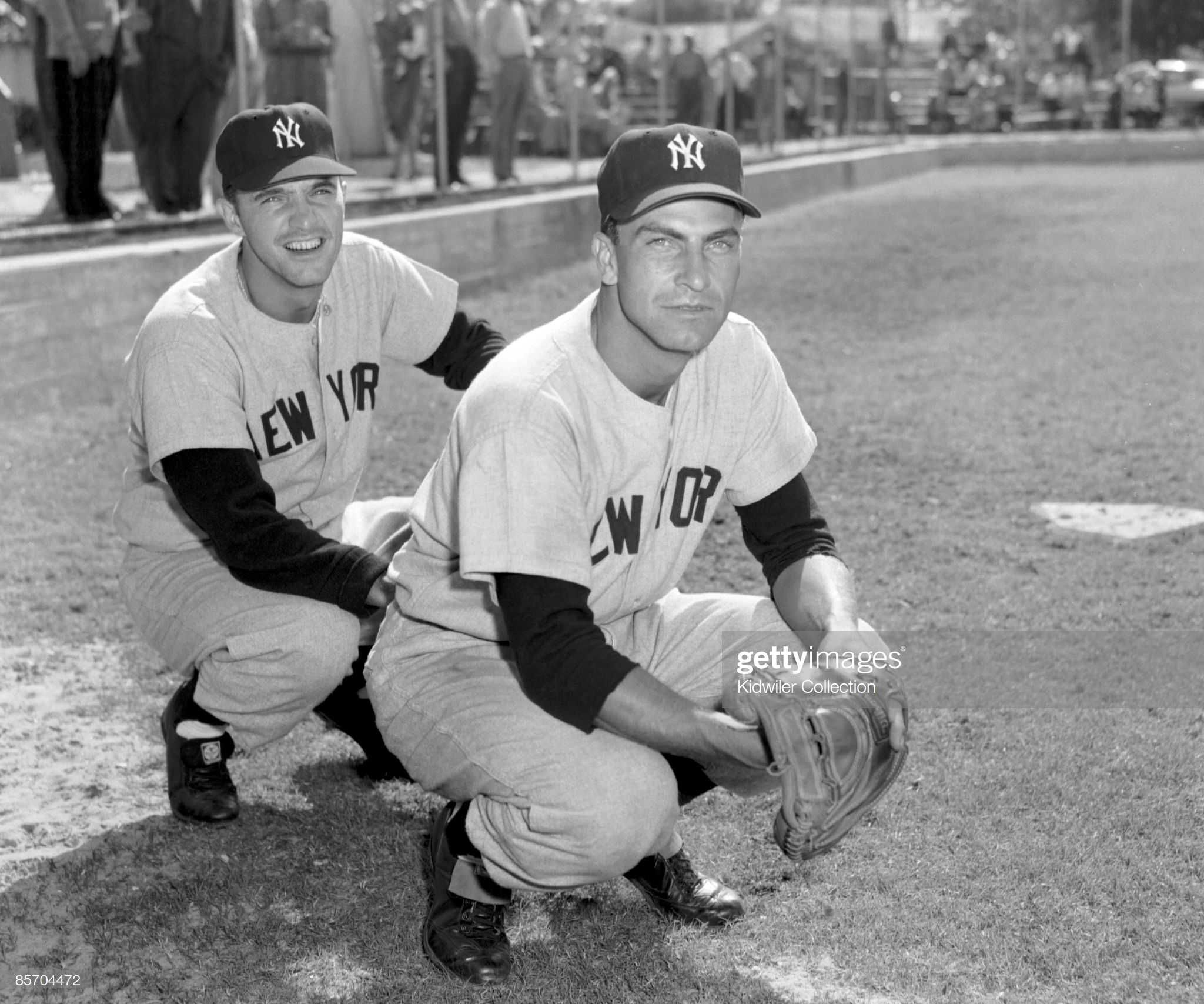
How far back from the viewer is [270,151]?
12.1 ft

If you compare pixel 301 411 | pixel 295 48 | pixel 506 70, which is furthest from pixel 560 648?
pixel 506 70

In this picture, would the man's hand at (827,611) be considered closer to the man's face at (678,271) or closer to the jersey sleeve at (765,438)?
the jersey sleeve at (765,438)

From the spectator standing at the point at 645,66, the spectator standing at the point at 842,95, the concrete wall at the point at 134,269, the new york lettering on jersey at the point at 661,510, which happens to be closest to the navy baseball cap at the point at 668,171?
the new york lettering on jersey at the point at 661,510

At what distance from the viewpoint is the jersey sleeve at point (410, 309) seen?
13.3 feet

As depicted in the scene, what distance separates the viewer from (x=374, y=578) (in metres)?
3.36

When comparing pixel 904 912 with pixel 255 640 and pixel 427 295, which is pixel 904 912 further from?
pixel 427 295

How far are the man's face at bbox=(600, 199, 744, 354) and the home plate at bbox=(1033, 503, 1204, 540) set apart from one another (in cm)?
327

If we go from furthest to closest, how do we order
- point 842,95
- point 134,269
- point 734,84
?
point 842,95 → point 734,84 → point 134,269

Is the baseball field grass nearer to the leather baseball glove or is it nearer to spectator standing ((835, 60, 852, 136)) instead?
the leather baseball glove

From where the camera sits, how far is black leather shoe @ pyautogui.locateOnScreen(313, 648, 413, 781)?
12.4ft

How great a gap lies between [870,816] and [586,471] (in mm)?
1209

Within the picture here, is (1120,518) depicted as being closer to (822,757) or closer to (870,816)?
(870,816)

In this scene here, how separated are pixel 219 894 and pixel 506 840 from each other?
76 centimetres

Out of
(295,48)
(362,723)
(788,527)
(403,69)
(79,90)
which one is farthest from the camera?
(403,69)
